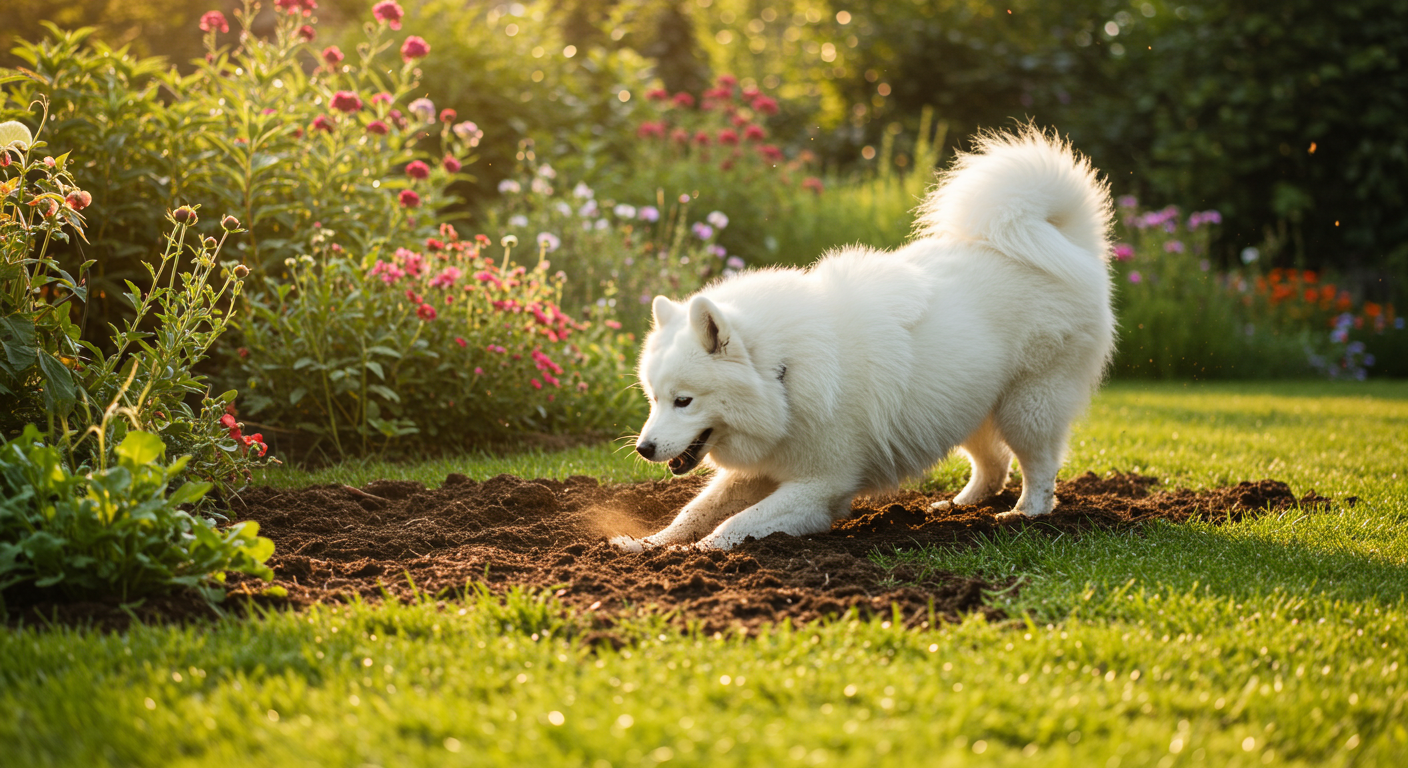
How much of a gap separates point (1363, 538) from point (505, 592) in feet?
10.7

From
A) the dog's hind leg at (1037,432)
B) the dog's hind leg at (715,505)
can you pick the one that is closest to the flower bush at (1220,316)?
the dog's hind leg at (1037,432)

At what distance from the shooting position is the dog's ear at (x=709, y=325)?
357 cm

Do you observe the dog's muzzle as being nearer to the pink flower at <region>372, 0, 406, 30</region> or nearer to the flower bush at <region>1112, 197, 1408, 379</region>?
the pink flower at <region>372, 0, 406, 30</region>

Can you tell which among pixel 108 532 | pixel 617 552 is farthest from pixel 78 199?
pixel 617 552

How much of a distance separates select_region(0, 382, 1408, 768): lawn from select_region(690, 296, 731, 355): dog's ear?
122 cm

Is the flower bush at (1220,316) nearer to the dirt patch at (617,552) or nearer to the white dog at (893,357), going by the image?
the dirt patch at (617,552)

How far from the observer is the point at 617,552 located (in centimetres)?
338

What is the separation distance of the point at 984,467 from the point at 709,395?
1.78 metres

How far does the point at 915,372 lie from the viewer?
387 cm

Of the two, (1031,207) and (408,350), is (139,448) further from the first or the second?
(1031,207)

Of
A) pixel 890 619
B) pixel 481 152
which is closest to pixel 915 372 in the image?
pixel 890 619

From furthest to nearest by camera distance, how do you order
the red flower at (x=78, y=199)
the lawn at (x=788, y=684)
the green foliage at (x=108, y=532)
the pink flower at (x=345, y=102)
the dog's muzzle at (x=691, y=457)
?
the pink flower at (x=345, y=102), the dog's muzzle at (x=691, y=457), the red flower at (x=78, y=199), the green foliage at (x=108, y=532), the lawn at (x=788, y=684)

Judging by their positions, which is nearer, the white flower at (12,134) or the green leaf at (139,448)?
the green leaf at (139,448)

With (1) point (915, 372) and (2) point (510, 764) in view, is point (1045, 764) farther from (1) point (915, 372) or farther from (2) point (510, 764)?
(1) point (915, 372)
